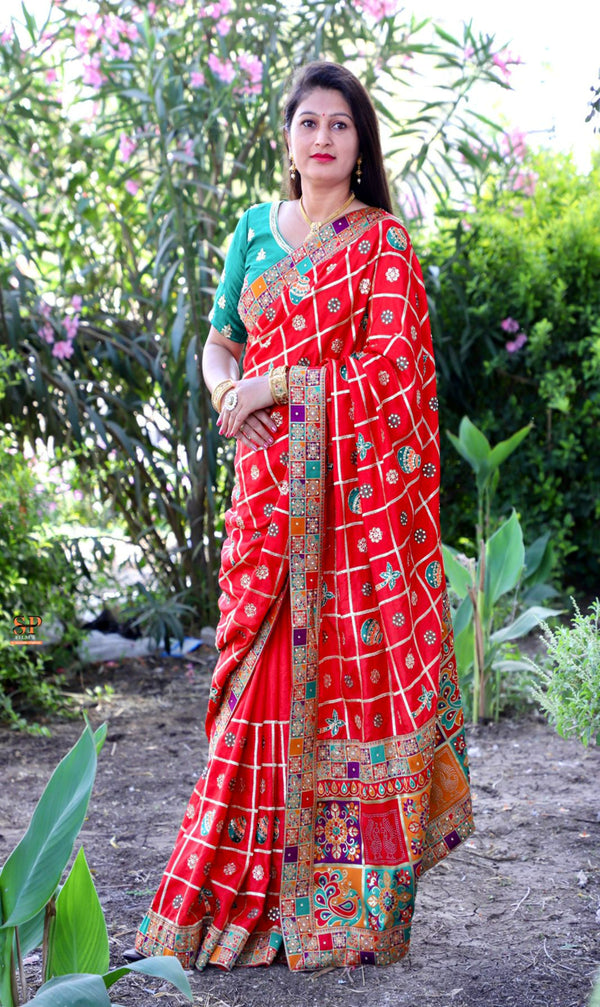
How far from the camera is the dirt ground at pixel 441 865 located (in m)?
1.91

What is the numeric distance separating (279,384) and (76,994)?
3.92 feet

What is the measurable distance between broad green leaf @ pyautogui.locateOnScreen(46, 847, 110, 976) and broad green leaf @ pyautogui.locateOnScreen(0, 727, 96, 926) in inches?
2.1

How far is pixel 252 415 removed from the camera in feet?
6.89

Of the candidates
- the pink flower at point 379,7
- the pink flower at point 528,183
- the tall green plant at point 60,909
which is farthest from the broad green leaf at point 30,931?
the pink flower at point 528,183

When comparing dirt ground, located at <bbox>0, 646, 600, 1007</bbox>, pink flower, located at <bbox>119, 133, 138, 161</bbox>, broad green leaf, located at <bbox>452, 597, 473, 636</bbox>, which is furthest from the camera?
pink flower, located at <bbox>119, 133, 138, 161</bbox>

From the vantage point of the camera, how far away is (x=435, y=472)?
213 cm

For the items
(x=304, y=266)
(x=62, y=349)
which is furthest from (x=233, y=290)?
(x=62, y=349)

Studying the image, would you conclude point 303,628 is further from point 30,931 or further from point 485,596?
point 485,596

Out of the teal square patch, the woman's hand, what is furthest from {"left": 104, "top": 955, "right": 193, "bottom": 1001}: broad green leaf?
the teal square patch

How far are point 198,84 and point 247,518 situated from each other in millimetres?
2703

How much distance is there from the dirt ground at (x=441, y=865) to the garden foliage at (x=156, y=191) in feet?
3.35

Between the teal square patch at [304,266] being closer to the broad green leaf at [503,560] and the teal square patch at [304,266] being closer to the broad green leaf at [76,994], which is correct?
the broad green leaf at [76,994]

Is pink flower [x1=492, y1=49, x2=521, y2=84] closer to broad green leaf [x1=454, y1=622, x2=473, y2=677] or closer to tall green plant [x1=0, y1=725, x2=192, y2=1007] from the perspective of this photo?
broad green leaf [x1=454, y1=622, x2=473, y2=677]

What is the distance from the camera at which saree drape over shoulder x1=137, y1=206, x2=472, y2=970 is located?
1.99m
